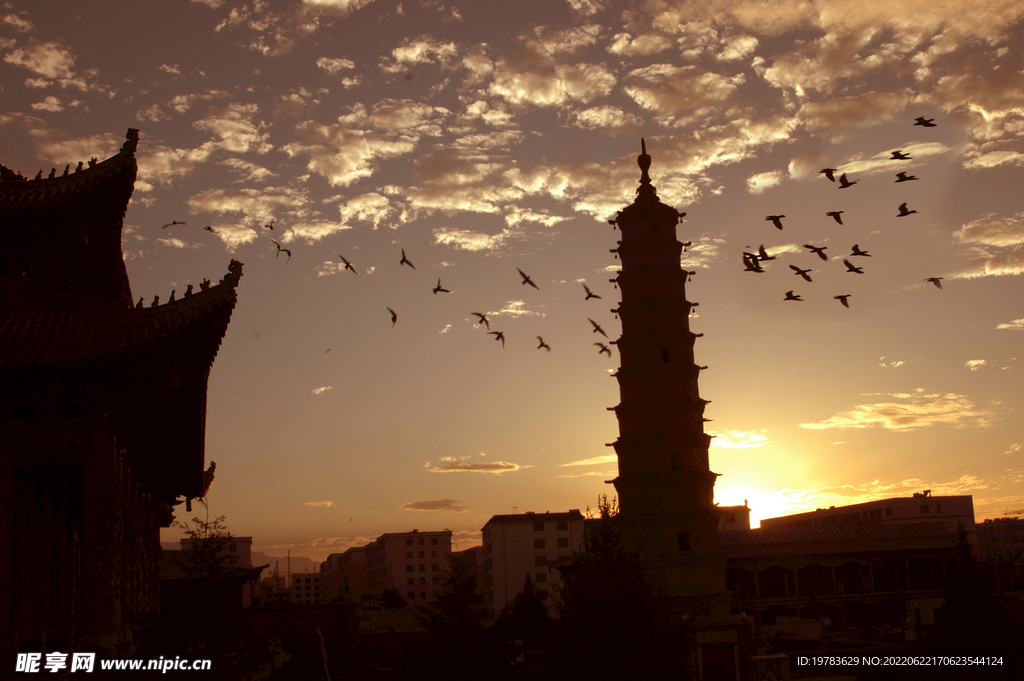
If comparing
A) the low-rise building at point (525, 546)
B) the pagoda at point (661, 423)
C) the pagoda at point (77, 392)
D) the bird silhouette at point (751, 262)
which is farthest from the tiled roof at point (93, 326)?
the low-rise building at point (525, 546)

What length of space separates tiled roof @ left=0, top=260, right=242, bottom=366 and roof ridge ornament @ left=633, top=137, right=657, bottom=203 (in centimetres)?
3844

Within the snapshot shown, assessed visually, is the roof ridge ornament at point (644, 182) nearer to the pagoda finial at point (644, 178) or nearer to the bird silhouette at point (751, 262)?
the pagoda finial at point (644, 178)

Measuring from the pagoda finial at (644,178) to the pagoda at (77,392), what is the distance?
Result: 37.5m

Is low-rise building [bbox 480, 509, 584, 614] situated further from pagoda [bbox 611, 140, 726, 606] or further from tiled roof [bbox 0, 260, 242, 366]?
tiled roof [bbox 0, 260, 242, 366]

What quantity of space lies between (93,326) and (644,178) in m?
41.5

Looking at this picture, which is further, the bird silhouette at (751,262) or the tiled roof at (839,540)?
the tiled roof at (839,540)

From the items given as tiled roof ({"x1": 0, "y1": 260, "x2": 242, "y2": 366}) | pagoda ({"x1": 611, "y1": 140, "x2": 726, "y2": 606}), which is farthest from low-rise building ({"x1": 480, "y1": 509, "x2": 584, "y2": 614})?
tiled roof ({"x1": 0, "y1": 260, "x2": 242, "y2": 366})

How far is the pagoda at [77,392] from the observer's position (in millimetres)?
12281

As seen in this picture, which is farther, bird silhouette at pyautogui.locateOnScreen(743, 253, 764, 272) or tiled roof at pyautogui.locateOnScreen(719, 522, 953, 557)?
tiled roof at pyautogui.locateOnScreen(719, 522, 953, 557)

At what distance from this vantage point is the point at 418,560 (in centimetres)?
12925

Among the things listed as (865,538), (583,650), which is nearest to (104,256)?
(583,650)

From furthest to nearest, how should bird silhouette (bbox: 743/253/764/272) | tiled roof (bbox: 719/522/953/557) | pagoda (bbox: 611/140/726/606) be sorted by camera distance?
1. tiled roof (bbox: 719/522/953/557)
2. pagoda (bbox: 611/140/726/606)
3. bird silhouette (bbox: 743/253/764/272)

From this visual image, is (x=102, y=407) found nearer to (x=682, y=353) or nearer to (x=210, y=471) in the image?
(x=210, y=471)

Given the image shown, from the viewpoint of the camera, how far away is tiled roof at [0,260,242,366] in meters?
12.4
